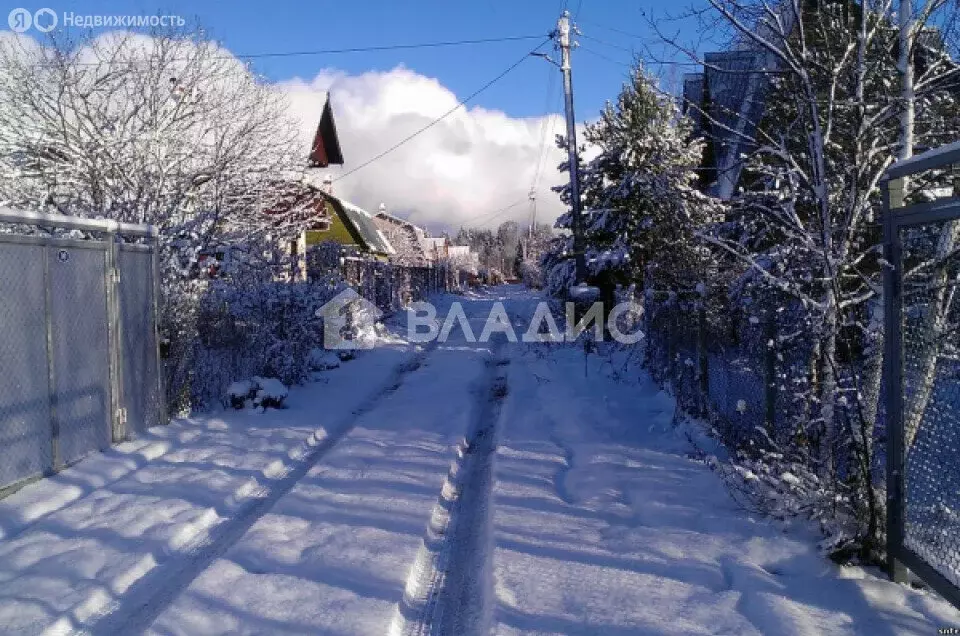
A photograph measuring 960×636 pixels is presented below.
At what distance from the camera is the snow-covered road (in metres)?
3.67

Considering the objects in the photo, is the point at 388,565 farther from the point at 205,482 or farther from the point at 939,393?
the point at 939,393

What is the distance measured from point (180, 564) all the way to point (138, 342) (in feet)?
13.2

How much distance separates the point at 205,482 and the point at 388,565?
2542 millimetres

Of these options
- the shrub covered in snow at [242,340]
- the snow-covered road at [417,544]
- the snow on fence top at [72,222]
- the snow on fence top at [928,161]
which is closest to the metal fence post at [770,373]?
the snow-covered road at [417,544]

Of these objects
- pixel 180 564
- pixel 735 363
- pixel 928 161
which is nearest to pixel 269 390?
pixel 180 564

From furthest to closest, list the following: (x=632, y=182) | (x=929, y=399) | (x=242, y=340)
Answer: (x=632, y=182), (x=242, y=340), (x=929, y=399)

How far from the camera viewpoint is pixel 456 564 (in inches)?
180

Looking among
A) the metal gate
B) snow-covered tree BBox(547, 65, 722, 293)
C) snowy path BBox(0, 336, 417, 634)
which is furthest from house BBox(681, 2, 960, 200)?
snow-covered tree BBox(547, 65, 722, 293)

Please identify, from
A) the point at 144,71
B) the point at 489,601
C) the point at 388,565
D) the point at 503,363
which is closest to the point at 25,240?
the point at 388,565

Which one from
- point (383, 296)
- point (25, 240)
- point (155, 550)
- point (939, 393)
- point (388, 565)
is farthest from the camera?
point (383, 296)

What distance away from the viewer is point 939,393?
3.46 metres

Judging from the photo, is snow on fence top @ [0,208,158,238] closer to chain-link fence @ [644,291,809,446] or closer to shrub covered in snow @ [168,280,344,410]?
shrub covered in snow @ [168,280,344,410]

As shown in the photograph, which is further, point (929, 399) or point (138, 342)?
point (138, 342)

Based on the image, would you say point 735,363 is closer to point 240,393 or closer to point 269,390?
point 269,390
